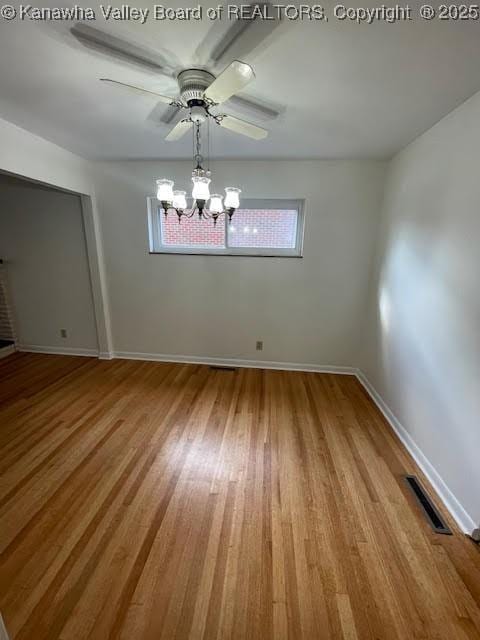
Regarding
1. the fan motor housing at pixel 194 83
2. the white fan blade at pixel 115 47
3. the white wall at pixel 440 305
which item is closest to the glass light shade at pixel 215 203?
the fan motor housing at pixel 194 83

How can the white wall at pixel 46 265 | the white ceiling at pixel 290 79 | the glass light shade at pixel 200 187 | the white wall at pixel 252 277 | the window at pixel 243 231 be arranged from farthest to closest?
the white wall at pixel 46 265 < the window at pixel 243 231 < the white wall at pixel 252 277 < the glass light shade at pixel 200 187 < the white ceiling at pixel 290 79

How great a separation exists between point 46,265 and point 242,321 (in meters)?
2.68

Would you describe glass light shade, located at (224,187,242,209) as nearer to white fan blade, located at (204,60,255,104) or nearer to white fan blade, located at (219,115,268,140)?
white fan blade, located at (219,115,268,140)

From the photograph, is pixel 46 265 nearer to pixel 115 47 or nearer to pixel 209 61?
pixel 115 47

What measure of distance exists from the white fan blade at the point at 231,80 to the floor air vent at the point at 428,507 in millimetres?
2464

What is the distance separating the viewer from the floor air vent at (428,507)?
148 cm

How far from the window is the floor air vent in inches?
91.7

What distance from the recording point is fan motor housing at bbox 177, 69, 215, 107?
1333mm

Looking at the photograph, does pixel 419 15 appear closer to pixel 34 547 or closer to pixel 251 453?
pixel 251 453

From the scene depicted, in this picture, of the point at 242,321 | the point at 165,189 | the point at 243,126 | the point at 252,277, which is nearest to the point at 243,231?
the point at 252,277

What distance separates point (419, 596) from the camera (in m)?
1.18

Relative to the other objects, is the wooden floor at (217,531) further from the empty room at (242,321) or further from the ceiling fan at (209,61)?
the ceiling fan at (209,61)

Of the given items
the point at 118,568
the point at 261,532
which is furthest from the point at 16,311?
the point at 261,532

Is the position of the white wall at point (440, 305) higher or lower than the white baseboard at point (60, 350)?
higher
